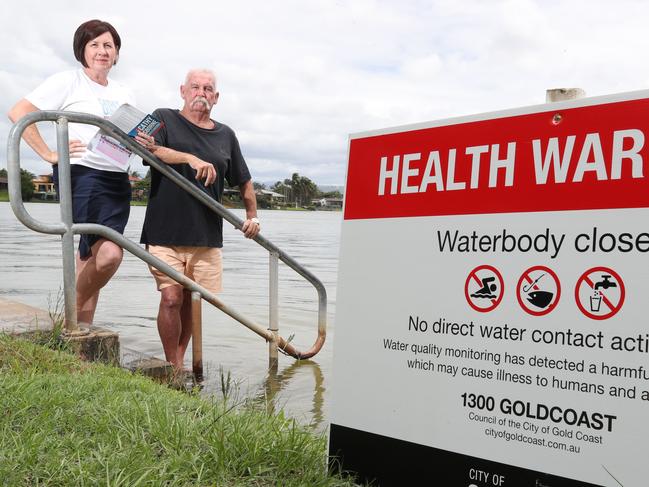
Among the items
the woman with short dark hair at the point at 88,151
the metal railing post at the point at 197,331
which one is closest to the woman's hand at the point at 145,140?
the woman with short dark hair at the point at 88,151

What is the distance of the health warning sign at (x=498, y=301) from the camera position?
183 centimetres

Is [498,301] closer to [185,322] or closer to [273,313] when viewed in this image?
[185,322]

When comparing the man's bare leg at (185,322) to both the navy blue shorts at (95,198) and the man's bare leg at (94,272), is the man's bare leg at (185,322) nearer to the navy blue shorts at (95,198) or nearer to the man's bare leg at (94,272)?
the man's bare leg at (94,272)

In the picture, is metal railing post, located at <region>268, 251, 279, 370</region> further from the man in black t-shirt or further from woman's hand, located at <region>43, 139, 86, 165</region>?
woman's hand, located at <region>43, 139, 86, 165</region>

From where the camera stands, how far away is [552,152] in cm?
196

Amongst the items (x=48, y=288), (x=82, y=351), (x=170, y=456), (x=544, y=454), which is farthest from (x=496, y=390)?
(x=48, y=288)

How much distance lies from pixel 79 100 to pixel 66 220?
0.79 meters

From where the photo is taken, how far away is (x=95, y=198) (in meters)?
4.45

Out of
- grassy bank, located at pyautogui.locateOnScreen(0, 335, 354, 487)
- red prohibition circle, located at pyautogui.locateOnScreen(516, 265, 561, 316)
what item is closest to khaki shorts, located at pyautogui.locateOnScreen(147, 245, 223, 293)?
grassy bank, located at pyautogui.locateOnScreen(0, 335, 354, 487)

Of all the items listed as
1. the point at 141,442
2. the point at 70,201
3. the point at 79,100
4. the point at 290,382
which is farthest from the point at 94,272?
the point at 141,442

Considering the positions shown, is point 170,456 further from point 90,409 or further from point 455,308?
point 455,308

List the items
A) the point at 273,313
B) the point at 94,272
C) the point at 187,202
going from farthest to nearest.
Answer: the point at 273,313 → the point at 187,202 → the point at 94,272

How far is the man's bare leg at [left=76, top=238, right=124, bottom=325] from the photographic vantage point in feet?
14.6

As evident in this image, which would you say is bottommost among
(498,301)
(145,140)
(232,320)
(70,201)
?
(232,320)
